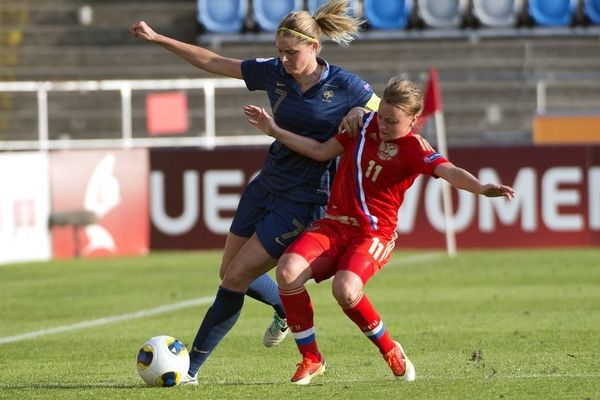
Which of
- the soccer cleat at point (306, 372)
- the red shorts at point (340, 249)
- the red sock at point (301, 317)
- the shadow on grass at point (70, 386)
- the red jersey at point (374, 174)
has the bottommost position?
the shadow on grass at point (70, 386)

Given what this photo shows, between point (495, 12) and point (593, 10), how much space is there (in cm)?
163

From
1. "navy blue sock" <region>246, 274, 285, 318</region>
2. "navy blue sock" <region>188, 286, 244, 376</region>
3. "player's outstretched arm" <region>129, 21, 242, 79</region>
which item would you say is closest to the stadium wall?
"navy blue sock" <region>246, 274, 285, 318</region>

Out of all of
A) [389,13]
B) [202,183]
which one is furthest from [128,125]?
[389,13]

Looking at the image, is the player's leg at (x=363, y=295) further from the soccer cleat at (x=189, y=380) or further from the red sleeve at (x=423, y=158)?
the soccer cleat at (x=189, y=380)

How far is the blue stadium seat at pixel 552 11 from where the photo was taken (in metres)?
23.3

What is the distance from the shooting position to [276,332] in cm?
886

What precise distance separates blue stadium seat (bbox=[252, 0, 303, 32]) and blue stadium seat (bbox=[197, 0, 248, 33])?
266 mm

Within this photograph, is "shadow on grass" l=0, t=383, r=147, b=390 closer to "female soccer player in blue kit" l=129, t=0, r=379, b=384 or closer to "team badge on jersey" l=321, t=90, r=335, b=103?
"female soccer player in blue kit" l=129, t=0, r=379, b=384

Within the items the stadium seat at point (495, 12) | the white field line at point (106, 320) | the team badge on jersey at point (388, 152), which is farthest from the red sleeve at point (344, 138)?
the stadium seat at point (495, 12)

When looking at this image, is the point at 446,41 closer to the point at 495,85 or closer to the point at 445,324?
the point at 495,85

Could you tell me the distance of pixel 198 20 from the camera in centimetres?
2398

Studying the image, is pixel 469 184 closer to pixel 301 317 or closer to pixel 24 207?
pixel 301 317

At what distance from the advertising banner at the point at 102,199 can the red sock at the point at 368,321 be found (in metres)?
11.4

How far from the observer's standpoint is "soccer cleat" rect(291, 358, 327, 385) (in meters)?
7.37
